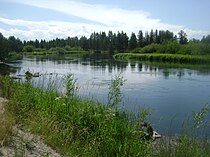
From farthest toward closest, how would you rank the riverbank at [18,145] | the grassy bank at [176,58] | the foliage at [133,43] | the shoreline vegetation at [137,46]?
the foliage at [133,43], the shoreline vegetation at [137,46], the grassy bank at [176,58], the riverbank at [18,145]

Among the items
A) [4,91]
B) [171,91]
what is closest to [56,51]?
[171,91]

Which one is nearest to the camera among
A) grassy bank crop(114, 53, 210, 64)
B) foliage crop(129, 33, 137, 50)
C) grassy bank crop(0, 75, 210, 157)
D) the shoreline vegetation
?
grassy bank crop(0, 75, 210, 157)

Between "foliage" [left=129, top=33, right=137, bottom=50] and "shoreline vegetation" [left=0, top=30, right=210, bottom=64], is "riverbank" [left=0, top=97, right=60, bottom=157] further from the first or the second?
"foliage" [left=129, top=33, right=137, bottom=50]

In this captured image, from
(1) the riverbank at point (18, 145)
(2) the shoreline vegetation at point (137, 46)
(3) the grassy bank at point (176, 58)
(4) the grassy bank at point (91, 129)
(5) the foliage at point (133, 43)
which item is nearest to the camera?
(1) the riverbank at point (18, 145)

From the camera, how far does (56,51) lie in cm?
13850

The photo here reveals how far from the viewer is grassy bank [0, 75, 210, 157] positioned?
6.20m

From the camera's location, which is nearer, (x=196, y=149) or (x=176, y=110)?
(x=196, y=149)

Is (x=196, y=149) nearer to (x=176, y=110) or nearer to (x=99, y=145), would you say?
(x=99, y=145)

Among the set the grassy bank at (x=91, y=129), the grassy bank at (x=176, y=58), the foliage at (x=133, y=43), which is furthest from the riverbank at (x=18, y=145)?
the foliage at (x=133, y=43)

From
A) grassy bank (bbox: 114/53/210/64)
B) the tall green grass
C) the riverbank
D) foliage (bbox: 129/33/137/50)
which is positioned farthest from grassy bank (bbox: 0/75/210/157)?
foliage (bbox: 129/33/137/50)

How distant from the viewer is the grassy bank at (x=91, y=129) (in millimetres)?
6203

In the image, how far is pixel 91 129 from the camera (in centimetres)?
725

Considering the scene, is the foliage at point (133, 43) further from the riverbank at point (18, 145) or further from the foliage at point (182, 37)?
the riverbank at point (18, 145)

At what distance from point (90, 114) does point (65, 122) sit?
2.11 ft
